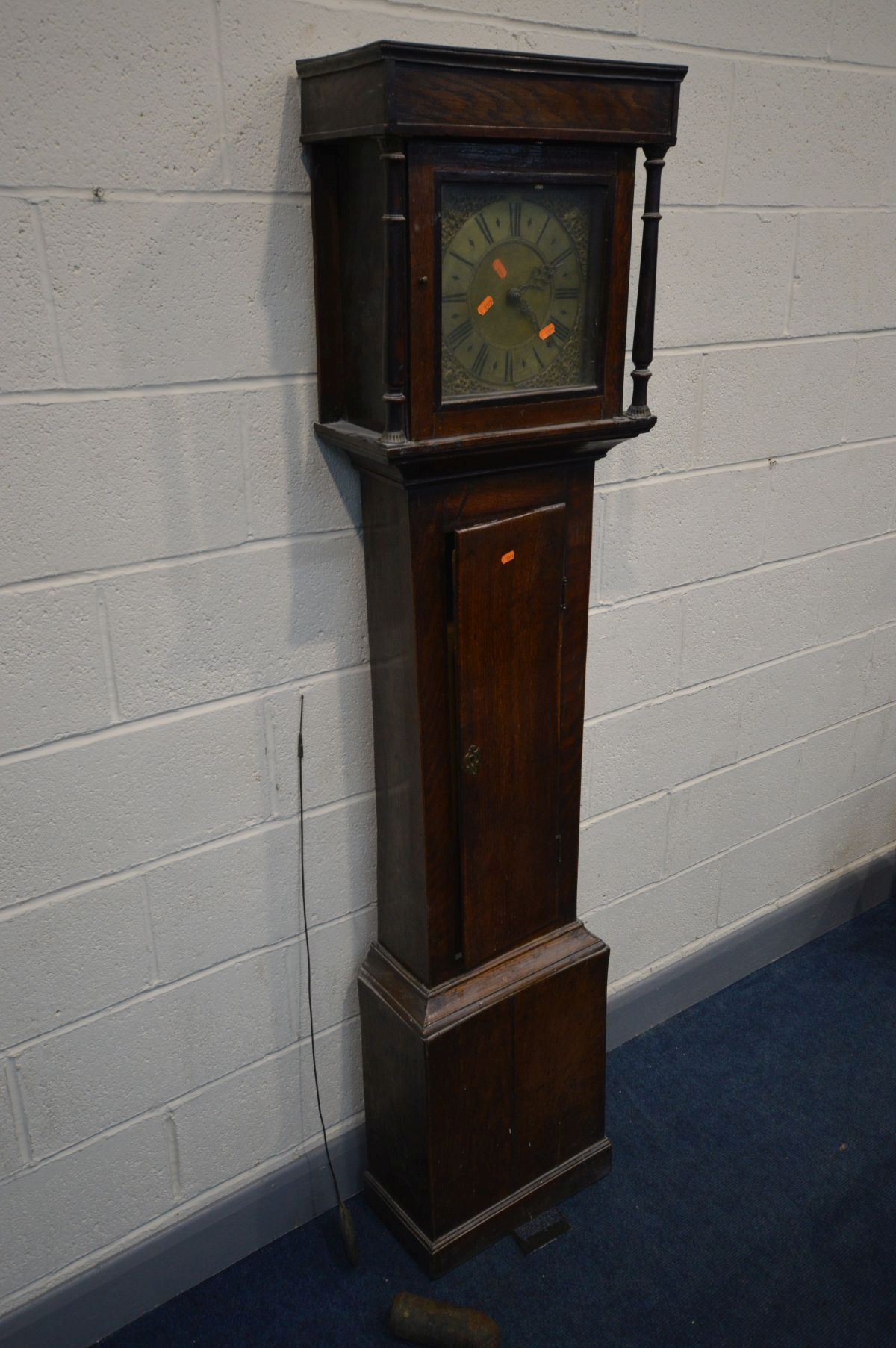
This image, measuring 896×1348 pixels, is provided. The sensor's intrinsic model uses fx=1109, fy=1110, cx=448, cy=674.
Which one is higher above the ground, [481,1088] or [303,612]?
[303,612]

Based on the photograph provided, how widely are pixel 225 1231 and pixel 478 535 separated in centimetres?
118

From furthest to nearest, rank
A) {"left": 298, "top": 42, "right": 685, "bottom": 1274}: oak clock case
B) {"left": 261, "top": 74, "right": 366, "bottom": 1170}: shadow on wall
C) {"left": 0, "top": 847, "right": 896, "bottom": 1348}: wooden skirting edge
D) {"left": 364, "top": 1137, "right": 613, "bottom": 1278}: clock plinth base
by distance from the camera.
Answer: {"left": 364, "top": 1137, "right": 613, "bottom": 1278}: clock plinth base < {"left": 0, "top": 847, "right": 896, "bottom": 1348}: wooden skirting edge < {"left": 261, "top": 74, "right": 366, "bottom": 1170}: shadow on wall < {"left": 298, "top": 42, "right": 685, "bottom": 1274}: oak clock case

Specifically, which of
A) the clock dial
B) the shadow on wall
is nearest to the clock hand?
the clock dial

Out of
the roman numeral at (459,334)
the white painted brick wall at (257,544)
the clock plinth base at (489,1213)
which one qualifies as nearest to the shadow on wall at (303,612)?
the white painted brick wall at (257,544)

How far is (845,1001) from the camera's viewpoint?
2.35 metres

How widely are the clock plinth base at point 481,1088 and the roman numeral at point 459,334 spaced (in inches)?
36.5

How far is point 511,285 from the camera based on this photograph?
130 cm

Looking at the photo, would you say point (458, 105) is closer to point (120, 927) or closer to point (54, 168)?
point (54, 168)

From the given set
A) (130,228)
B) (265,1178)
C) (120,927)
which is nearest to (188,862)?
(120,927)

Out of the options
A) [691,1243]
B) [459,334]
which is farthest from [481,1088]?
[459,334]

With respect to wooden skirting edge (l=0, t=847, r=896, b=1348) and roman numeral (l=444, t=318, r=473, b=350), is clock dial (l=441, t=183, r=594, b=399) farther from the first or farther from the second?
wooden skirting edge (l=0, t=847, r=896, b=1348)

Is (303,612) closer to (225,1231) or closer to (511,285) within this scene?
(511,285)

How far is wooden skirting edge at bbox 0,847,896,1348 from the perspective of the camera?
1.62 meters

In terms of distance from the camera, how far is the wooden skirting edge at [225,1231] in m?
1.62
